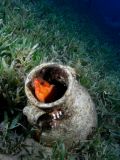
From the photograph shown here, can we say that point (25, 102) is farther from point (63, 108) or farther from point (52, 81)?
point (63, 108)

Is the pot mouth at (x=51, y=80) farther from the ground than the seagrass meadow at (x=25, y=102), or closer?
farther from the ground

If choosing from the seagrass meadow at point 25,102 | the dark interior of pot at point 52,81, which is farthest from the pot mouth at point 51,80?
the seagrass meadow at point 25,102

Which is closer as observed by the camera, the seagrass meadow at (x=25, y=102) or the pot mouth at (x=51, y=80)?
the pot mouth at (x=51, y=80)

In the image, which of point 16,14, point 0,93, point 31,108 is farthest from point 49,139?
point 16,14

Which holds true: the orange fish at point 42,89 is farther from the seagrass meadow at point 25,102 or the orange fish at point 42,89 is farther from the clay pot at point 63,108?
the seagrass meadow at point 25,102

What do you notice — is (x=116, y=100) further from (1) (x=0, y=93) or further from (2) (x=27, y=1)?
(2) (x=27, y=1)

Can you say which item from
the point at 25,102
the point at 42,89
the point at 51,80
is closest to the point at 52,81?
the point at 51,80
